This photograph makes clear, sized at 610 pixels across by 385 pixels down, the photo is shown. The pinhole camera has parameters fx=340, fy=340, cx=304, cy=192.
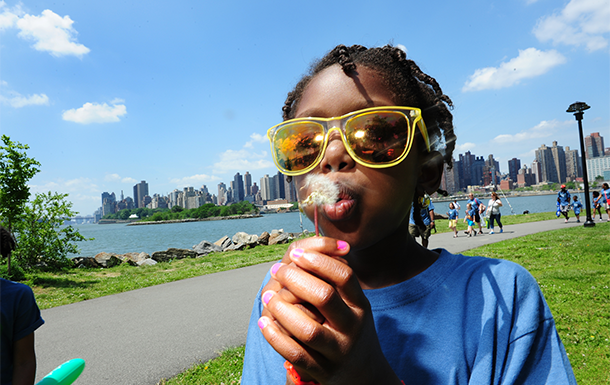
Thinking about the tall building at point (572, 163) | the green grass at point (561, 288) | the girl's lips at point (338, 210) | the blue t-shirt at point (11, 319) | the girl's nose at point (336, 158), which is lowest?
the green grass at point (561, 288)

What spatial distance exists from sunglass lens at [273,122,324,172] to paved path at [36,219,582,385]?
450 cm

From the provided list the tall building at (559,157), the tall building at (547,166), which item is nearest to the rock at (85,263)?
the tall building at (547,166)

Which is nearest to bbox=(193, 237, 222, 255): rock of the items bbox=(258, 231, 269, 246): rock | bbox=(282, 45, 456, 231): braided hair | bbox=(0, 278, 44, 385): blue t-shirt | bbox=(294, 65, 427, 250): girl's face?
bbox=(258, 231, 269, 246): rock

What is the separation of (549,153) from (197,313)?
27.7m

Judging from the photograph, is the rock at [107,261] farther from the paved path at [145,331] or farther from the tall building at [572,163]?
the tall building at [572,163]

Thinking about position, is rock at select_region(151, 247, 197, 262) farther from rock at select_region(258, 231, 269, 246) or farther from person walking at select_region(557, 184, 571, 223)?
person walking at select_region(557, 184, 571, 223)

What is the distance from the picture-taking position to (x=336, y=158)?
104 cm

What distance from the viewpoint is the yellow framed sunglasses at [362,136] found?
3.44 ft

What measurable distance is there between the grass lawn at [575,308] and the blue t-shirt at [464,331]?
3655 millimetres

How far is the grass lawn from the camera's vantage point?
402cm

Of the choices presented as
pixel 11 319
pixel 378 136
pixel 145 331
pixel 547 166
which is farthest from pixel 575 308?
pixel 547 166

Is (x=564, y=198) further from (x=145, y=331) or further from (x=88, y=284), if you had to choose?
(x=88, y=284)

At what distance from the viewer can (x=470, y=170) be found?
2527 millimetres

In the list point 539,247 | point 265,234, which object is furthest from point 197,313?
point 265,234
